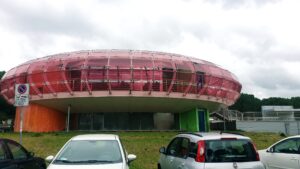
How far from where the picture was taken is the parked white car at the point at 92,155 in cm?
713

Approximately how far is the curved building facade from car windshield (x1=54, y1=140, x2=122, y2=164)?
21.9 metres

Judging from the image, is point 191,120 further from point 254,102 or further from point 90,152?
point 254,102

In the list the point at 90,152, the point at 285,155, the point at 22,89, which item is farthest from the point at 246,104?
the point at 90,152

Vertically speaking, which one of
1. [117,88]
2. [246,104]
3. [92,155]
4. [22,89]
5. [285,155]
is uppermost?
[246,104]

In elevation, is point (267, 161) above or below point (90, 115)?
below

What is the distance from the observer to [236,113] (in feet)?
156

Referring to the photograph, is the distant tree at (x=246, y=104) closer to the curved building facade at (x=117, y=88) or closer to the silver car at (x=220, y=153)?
the curved building facade at (x=117, y=88)

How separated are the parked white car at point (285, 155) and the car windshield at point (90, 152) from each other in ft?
14.6

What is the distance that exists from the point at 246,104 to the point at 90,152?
9344cm

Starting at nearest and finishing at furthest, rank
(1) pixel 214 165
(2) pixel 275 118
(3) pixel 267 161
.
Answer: (1) pixel 214 165, (3) pixel 267 161, (2) pixel 275 118

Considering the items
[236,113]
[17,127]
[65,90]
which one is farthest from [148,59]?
[236,113]

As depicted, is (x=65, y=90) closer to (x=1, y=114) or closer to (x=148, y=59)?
(x=148, y=59)

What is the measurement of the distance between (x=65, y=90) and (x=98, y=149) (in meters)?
23.9

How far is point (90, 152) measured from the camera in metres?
7.76
